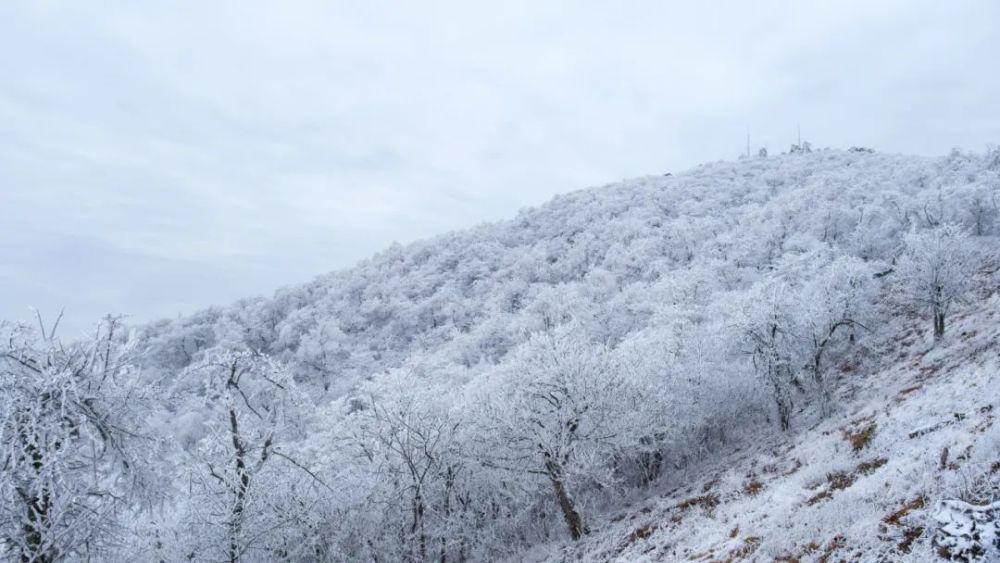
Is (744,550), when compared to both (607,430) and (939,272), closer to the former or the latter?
(607,430)

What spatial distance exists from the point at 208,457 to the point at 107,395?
10.7 metres

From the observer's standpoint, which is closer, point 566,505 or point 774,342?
point 566,505

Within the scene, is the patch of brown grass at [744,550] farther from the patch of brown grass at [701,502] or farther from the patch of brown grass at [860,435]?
the patch of brown grass at [701,502]

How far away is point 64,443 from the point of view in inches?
250

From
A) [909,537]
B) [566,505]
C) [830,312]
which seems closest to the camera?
[909,537]

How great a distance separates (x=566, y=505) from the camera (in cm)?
2564

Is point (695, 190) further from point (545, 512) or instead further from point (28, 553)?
point (28, 553)

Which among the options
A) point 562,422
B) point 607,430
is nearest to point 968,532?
point 562,422

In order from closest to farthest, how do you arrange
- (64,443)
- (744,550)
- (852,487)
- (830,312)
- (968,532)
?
(64,443)
(968,532)
(744,550)
(852,487)
(830,312)

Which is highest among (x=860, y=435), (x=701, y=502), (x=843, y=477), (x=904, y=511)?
(x=904, y=511)

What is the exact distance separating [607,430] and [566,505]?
14.2ft

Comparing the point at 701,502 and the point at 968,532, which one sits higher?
the point at 968,532

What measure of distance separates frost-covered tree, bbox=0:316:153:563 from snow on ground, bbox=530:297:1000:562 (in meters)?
10.9

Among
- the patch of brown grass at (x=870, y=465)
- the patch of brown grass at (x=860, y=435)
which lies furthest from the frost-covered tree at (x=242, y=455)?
the patch of brown grass at (x=860, y=435)
